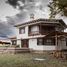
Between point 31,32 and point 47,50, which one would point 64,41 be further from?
point 31,32

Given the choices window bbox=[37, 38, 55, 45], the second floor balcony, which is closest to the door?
the second floor balcony

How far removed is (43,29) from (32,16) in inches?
338

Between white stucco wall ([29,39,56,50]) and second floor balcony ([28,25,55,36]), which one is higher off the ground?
second floor balcony ([28,25,55,36])

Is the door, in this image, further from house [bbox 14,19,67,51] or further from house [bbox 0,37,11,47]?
house [bbox 0,37,11,47]

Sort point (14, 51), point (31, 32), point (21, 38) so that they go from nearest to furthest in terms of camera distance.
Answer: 1. point (14, 51)
2. point (31, 32)
3. point (21, 38)

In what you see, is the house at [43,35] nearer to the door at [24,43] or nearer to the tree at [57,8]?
the door at [24,43]

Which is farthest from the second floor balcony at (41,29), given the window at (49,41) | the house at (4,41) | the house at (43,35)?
the house at (4,41)

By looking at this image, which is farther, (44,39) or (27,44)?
(27,44)

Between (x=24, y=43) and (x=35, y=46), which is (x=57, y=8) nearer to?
(x=35, y=46)

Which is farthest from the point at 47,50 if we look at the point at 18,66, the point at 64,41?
the point at 18,66

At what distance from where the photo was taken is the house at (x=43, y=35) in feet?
135

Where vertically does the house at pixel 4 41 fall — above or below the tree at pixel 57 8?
below

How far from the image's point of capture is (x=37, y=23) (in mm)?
42438

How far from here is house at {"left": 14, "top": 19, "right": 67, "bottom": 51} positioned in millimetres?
41219
